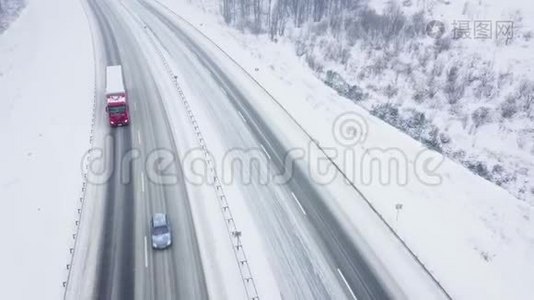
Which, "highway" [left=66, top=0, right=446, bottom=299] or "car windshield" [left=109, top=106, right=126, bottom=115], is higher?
"car windshield" [left=109, top=106, right=126, bottom=115]

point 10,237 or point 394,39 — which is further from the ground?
point 394,39

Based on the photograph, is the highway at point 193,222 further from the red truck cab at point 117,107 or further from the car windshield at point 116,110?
the car windshield at point 116,110

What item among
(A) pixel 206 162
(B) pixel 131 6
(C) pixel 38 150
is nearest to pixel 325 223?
(A) pixel 206 162

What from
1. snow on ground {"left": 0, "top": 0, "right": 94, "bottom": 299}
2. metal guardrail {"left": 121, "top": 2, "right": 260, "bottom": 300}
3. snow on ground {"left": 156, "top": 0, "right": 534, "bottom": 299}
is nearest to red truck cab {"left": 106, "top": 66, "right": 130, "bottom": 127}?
snow on ground {"left": 0, "top": 0, "right": 94, "bottom": 299}

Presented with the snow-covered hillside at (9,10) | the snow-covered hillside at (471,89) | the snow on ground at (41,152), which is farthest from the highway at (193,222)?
the snow-covered hillside at (9,10)

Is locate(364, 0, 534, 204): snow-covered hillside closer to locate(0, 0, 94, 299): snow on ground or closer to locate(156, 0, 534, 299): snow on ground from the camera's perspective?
locate(156, 0, 534, 299): snow on ground

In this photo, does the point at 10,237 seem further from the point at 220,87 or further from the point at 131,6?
the point at 131,6
